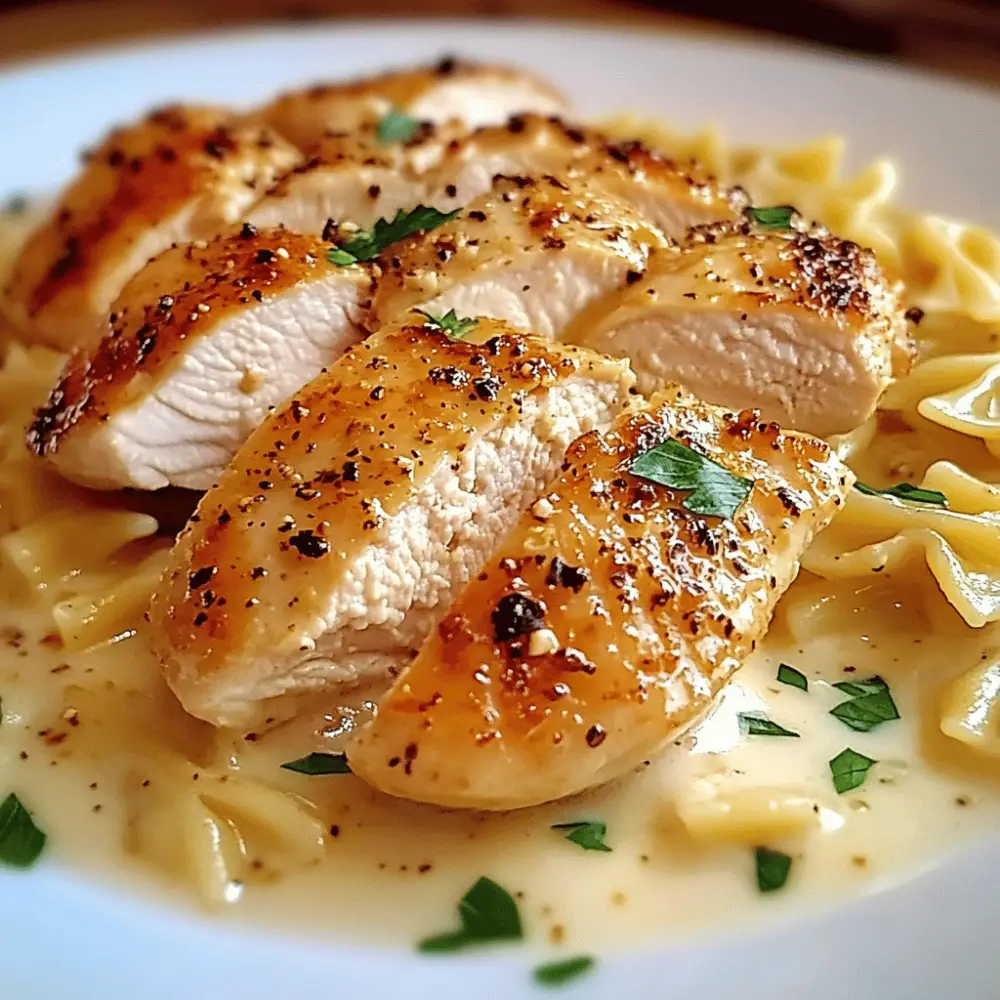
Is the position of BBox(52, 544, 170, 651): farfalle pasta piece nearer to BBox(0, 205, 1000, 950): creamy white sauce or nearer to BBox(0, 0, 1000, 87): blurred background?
BBox(0, 205, 1000, 950): creamy white sauce

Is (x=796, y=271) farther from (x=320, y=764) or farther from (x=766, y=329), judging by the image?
(x=320, y=764)

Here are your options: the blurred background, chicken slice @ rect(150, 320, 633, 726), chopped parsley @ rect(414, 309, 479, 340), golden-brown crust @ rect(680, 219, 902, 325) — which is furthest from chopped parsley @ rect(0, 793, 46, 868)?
the blurred background

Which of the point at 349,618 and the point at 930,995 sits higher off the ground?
the point at 349,618

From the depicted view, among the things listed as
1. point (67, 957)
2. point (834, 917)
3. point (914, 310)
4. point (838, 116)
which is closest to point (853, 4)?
point (838, 116)

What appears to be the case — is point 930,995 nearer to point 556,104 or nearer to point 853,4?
point 556,104

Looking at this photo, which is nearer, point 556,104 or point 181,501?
point 181,501

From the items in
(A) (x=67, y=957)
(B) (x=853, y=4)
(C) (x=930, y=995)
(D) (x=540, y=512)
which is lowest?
(A) (x=67, y=957)

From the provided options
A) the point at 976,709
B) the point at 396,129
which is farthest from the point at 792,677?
the point at 396,129

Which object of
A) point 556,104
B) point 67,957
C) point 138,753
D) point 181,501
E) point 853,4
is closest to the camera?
point 67,957
